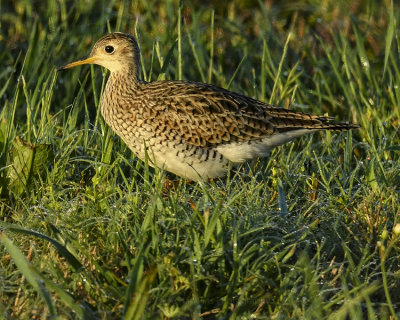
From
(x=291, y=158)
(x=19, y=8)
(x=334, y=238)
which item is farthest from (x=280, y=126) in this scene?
(x=19, y=8)

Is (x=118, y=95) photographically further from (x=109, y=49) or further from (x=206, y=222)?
(x=206, y=222)

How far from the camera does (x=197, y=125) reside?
598cm

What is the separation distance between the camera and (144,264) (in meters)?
4.37

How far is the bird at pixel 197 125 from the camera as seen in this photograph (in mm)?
5812

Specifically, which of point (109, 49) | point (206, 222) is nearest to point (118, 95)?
point (109, 49)

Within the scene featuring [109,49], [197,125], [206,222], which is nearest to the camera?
[206,222]

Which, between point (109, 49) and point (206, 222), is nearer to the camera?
point (206, 222)

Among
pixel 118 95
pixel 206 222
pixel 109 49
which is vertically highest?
pixel 109 49

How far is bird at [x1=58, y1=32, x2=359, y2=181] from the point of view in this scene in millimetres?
5812

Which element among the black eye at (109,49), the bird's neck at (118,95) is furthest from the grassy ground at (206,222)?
the black eye at (109,49)

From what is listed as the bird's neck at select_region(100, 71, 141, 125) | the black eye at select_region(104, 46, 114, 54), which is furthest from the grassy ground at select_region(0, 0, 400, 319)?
the black eye at select_region(104, 46, 114, 54)

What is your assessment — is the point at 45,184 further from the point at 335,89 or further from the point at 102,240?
the point at 335,89

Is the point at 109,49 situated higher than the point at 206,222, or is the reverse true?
the point at 109,49

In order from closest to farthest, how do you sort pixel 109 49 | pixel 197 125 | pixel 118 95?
pixel 197 125 → pixel 118 95 → pixel 109 49
